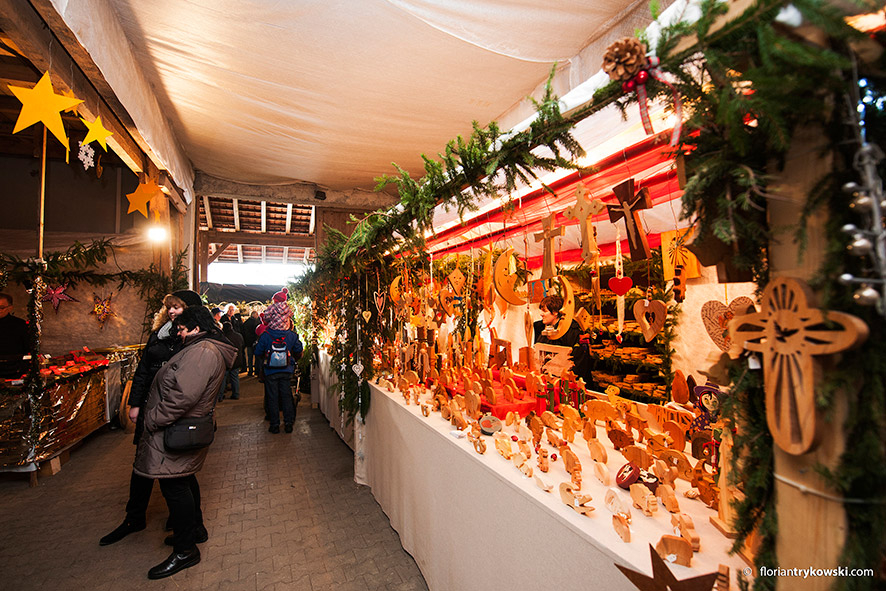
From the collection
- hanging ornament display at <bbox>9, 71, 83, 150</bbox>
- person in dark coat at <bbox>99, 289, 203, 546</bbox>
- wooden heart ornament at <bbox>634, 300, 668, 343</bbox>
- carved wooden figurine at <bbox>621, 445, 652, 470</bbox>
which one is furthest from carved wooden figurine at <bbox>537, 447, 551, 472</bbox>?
hanging ornament display at <bbox>9, 71, 83, 150</bbox>

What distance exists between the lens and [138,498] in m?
2.80

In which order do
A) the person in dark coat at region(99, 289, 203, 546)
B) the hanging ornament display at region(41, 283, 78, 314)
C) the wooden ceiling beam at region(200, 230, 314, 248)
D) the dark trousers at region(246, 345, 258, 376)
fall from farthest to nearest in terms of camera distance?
→ the dark trousers at region(246, 345, 258, 376)
the wooden ceiling beam at region(200, 230, 314, 248)
the hanging ornament display at region(41, 283, 78, 314)
the person in dark coat at region(99, 289, 203, 546)

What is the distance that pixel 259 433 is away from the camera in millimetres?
5211

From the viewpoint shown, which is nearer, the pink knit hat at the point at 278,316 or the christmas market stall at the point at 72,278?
the christmas market stall at the point at 72,278

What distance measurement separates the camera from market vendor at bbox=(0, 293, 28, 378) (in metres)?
4.09

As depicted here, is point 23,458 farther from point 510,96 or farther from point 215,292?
point 215,292

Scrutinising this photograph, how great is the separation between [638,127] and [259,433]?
18.0 ft

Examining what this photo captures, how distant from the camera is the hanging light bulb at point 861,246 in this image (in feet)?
1.83

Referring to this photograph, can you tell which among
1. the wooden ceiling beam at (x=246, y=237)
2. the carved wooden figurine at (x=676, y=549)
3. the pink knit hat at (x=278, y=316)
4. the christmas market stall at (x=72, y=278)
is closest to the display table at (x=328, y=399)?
the pink knit hat at (x=278, y=316)

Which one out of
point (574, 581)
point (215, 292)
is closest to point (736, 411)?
point (574, 581)

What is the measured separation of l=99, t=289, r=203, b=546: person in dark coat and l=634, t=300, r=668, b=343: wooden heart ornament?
108 inches

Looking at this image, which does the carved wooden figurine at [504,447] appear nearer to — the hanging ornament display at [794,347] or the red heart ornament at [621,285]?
the red heart ornament at [621,285]

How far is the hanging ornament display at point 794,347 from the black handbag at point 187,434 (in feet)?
8.91

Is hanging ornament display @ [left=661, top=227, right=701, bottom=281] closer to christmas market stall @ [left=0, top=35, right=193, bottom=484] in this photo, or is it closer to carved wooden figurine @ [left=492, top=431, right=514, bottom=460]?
carved wooden figurine @ [left=492, top=431, right=514, bottom=460]
